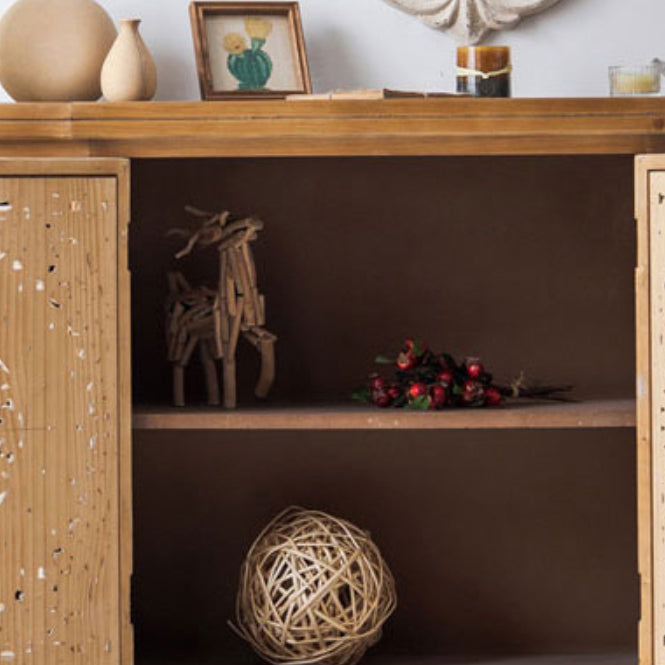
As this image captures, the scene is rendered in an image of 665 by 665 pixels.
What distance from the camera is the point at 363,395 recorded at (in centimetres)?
203

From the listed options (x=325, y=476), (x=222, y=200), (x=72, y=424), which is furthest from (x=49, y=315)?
(x=325, y=476)

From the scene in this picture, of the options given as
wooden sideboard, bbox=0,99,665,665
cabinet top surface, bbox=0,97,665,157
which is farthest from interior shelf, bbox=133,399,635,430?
cabinet top surface, bbox=0,97,665,157

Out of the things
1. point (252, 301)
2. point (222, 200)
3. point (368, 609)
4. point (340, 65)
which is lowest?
point (368, 609)

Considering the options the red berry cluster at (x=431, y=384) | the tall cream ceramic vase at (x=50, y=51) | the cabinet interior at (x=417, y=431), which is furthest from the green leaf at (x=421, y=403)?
the tall cream ceramic vase at (x=50, y=51)

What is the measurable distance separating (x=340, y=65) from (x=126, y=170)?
50 cm

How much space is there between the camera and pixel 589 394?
6.98ft

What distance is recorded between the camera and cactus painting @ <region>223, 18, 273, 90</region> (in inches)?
81.2

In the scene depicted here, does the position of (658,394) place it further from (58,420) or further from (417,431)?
(58,420)

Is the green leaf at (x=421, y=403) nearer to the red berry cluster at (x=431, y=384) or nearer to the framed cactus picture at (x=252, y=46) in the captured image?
the red berry cluster at (x=431, y=384)

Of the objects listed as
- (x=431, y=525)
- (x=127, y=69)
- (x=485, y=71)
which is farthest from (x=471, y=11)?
(x=431, y=525)

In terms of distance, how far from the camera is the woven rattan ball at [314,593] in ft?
6.25

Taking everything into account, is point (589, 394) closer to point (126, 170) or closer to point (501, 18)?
point (501, 18)

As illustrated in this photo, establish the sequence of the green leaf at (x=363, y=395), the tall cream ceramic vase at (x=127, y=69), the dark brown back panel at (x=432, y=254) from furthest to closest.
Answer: the dark brown back panel at (x=432, y=254)
the green leaf at (x=363, y=395)
the tall cream ceramic vase at (x=127, y=69)

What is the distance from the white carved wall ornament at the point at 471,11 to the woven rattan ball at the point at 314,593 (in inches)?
31.7
